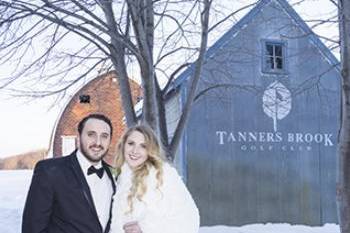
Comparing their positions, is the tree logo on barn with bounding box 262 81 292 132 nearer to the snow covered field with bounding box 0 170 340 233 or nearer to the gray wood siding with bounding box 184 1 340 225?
the gray wood siding with bounding box 184 1 340 225

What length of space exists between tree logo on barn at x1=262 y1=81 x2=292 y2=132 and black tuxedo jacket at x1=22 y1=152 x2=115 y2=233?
40.2 ft

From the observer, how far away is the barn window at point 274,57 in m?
15.6

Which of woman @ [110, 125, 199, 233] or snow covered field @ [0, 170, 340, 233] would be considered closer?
woman @ [110, 125, 199, 233]

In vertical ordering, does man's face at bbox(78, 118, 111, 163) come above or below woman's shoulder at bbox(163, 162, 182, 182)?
above

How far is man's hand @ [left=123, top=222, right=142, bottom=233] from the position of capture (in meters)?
3.57

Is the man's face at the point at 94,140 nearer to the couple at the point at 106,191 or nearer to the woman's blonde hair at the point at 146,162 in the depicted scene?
the couple at the point at 106,191

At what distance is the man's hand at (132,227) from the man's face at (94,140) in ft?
1.55

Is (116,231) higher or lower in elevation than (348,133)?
lower

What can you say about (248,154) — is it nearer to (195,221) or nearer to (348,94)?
(348,94)

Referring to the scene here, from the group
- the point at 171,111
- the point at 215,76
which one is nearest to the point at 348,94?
the point at 215,76

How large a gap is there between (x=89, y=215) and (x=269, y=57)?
12943 mm

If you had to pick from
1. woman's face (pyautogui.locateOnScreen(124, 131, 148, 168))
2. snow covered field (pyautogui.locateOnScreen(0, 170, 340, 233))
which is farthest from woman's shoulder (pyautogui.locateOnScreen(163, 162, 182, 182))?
snow covered field (pyautogui.locateOnScreen(0, 170, 340, 233))

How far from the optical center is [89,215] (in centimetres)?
343

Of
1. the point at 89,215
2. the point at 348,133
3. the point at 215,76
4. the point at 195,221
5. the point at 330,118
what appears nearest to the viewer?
the point at 89,215
